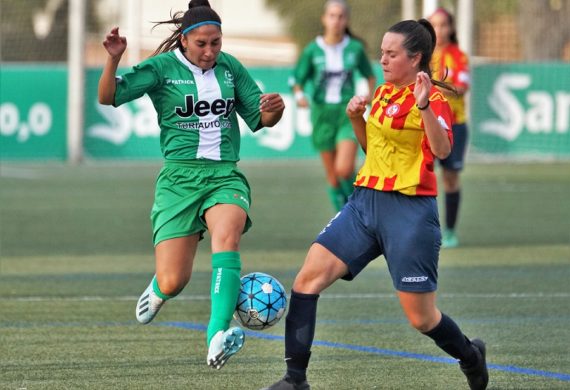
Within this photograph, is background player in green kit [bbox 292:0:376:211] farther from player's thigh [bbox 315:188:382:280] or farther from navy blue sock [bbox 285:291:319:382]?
navy blue sock [bbox 285:291:319:382]

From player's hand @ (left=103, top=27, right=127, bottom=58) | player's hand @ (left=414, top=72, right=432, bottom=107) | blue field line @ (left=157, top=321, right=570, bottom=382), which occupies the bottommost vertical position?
blue field line @ (left=157, top=321, right=570, bottom=382)

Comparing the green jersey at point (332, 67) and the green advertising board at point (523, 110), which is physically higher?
the green jersey at point (332, 67)

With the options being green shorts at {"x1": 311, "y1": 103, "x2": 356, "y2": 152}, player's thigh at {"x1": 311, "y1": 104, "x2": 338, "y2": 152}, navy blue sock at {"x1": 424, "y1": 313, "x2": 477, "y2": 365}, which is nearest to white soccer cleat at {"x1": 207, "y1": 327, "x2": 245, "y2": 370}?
navy blue sock at {"x1": 424, "y1": 313, "x2": 477, "y2": 365}

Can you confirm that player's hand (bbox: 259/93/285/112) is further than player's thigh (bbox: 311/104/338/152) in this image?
No

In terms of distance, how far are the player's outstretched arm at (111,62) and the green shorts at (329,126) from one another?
6538 millimetres

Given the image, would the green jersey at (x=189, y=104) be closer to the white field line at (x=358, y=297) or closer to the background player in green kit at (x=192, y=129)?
the background player in green kit at (x=192, y=129)

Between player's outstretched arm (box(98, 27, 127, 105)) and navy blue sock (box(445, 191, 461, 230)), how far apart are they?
6.27 metres

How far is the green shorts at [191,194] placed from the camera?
6.75 metres

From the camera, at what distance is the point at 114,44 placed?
257 inches

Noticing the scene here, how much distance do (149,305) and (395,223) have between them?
173 cm

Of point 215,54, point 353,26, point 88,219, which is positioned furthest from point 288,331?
point 353,26

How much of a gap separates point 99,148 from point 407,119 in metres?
19.3

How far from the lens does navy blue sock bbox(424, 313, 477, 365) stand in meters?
6.13

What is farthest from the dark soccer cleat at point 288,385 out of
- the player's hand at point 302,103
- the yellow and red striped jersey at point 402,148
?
the player's hand at point 302,103
